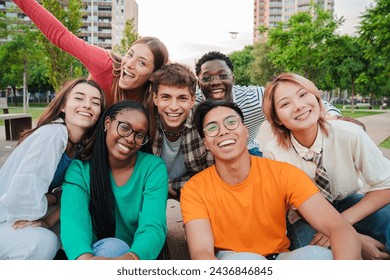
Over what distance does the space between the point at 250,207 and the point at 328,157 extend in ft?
1.71

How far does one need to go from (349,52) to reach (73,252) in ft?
52.9

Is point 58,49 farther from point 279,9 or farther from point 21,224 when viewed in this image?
point 279,9

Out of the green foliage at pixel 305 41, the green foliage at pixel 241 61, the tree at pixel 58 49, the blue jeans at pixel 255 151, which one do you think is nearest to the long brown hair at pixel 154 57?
the blue jeans at pixel 255 151

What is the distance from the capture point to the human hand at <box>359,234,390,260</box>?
69.4 inches

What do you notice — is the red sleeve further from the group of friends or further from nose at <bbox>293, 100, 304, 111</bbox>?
nose at <bbox>293, 100, 304, 111</bbox>

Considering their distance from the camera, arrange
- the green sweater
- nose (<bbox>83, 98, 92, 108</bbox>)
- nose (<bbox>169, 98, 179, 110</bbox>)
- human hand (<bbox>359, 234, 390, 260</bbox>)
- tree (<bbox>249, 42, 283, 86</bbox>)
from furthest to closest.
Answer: tree (<bbox>249, 42, 283, 86</bbox>)
nose (<bbox>169, 98, 179, 110</bbox>)
nose (<bbox>83, 98, 92, 108</bbox>)
human hand (<bbox>359, 234, 390, 260</bbox>)
the green sweater

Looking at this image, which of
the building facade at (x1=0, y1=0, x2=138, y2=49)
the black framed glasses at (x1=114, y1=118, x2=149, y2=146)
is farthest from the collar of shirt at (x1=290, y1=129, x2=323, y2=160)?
the building facade at (x1=0, y1=0, x2=138, y2=49)

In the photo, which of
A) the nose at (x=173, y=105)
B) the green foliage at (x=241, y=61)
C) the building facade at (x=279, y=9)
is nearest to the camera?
the nose at (x=173, y=105)

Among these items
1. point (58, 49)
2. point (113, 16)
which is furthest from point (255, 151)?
point (58, 49)

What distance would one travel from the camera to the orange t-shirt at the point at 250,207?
174 centimetres

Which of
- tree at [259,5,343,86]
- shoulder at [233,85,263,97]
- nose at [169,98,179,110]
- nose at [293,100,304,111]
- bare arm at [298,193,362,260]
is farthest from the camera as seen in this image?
tree at [259,5,343,86]

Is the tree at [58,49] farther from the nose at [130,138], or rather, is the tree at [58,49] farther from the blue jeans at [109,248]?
the blue jeans at [109,248]

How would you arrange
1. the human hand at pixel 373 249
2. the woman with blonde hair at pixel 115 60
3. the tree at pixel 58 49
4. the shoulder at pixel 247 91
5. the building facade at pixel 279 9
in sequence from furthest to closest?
the building facade at pixel 279 9 < the tree at pixel 58 49 < the shoulder at pixel 247 91 < the woman with blonde hair at pixel 115 60 < the human hand at pixel 373 249

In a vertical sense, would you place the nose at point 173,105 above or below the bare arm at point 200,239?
above
